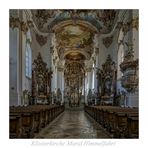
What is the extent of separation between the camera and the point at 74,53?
38250mm

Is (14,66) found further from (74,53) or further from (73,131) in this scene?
(74,53)

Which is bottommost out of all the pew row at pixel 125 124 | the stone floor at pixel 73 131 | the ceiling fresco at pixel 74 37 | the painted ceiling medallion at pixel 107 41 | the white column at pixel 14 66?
the stone floor at pixel 73 131

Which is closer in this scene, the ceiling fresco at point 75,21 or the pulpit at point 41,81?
the ceiling fresco at point 75,21

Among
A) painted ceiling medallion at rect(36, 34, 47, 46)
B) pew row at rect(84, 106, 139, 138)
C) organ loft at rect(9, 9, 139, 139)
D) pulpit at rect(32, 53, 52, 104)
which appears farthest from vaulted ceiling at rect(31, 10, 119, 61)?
pew row at rect(84, 106, 139, 138)

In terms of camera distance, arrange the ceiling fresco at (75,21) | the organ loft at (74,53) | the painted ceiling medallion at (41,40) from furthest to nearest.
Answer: the painted ceiling medallion at (41,40) < the ceiling fresco at (75,21) < the organ loft at (74,53)

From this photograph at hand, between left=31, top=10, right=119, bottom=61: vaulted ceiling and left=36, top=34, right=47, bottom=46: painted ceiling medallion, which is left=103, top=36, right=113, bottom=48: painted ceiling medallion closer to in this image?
left=31, top=10, right=119, bottom=61: vaulted ceiling

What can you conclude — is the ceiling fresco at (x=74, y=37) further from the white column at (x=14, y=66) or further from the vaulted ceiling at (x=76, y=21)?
the white column at (x=14, y=66)

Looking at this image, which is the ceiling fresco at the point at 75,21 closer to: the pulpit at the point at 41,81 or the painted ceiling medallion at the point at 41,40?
the painted ceiling medallion at the point at 41,40

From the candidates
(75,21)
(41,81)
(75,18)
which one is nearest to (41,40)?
(75,21)

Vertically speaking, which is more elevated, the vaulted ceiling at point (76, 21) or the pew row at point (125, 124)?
the vaulted ceiling at point (76, 21)

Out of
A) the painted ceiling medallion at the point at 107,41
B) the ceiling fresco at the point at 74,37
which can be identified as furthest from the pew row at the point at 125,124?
the ceiling fresco at the point at 74,37

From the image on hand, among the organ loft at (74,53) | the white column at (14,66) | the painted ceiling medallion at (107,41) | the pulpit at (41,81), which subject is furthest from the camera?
the painted ceiling medallion at (107,41)

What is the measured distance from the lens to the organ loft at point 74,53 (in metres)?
11.5
